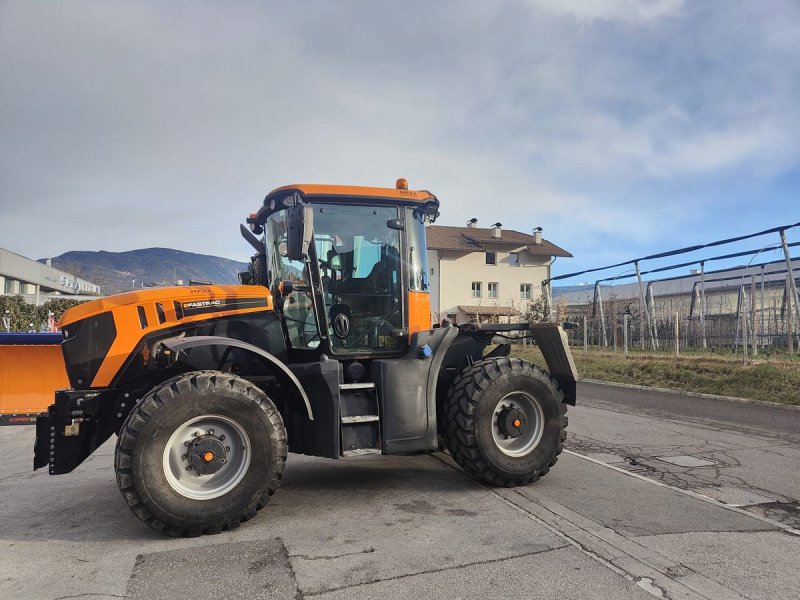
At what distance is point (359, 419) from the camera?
467 centimetres

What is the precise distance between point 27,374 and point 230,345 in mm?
5177

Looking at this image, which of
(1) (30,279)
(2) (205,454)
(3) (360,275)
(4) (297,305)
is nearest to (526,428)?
(3) (360,275)

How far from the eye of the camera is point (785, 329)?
15.4m

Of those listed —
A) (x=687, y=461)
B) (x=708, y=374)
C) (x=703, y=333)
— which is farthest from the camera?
(x=703, y=333)

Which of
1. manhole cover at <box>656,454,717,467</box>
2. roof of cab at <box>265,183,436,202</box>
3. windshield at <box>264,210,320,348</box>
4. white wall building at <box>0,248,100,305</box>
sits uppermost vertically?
white wall building at <box>0,248,100,305</box>

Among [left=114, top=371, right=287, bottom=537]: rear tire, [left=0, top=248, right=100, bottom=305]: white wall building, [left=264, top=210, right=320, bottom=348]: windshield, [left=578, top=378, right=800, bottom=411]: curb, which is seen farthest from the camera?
[left=0, top=248, right=100, bottom=305]: white wall building

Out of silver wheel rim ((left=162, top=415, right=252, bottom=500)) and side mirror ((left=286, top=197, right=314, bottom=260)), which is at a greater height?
side mirror ((left=286, top=197, right=314, bottom=260))

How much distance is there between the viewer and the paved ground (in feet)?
10.4

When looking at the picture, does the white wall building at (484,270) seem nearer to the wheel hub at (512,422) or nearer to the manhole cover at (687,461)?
the manhole cover at (687,461)

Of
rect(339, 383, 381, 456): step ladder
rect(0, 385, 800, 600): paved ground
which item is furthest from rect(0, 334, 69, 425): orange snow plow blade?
rect(339, 383, 381, 456): step ladder

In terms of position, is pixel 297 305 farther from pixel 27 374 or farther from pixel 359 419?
pixel 27 374

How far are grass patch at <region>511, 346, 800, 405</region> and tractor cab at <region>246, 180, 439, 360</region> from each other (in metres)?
7.73

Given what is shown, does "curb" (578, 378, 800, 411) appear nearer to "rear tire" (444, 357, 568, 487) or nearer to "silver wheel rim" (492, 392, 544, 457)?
"rear tire" (444, 357, 568, 487)

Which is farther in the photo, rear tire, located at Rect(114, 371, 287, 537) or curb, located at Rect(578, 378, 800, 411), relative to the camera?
curb, located at Rect(578, 378, 800, 411)
